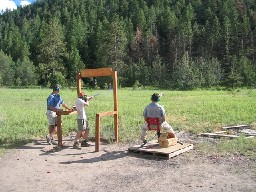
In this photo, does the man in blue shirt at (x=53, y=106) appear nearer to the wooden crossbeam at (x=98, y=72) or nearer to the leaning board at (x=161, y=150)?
the wooden crossbeam at (x=98, y=72)

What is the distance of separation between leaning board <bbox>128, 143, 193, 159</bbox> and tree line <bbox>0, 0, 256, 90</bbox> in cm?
4630

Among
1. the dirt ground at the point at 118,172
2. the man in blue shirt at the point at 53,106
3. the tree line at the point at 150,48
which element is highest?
the tree line at the point at 150,48

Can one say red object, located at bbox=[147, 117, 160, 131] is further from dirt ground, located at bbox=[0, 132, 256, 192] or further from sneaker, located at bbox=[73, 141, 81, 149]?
sneaker, located at bbox=[73, 141, 81, 149]

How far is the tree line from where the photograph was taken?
2611 inches

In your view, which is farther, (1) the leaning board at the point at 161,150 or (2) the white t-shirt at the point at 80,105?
(2) the white t-shirt at the point at 80,105

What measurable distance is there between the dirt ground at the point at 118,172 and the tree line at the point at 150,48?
47.1 m

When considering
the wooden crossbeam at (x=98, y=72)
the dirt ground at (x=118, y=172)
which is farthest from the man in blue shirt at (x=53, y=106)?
the dirt ground at (x=118, y=172)

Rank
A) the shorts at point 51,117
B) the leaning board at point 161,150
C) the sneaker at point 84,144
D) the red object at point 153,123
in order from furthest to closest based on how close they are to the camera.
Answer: the shorts at point 51,117
the sneaker at point 84,144
the red object at point 153,123
the leaning board at point 161,150

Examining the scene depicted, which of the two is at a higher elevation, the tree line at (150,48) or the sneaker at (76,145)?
the tree line at (150,48)

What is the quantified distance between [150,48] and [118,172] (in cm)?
8634

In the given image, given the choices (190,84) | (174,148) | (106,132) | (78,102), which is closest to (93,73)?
(78,102)

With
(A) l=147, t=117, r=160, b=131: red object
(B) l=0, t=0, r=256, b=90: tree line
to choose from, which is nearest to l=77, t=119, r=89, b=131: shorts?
(A) l=147, t=117, r=160, b=131: red object

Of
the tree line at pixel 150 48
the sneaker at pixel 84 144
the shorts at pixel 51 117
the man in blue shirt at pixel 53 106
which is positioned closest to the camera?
the sneaker at pixel 84 144

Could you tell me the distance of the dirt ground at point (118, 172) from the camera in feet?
25.7
